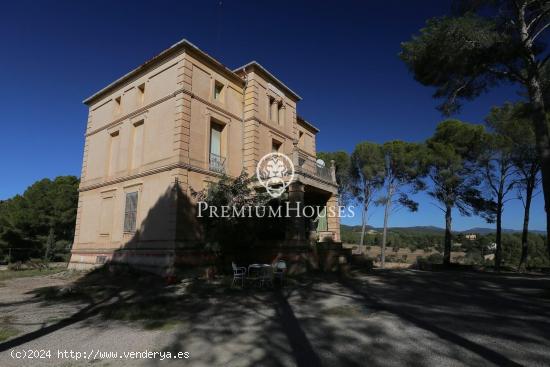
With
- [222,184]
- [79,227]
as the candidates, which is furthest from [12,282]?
[222,184]

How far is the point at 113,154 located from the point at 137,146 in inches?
77.4

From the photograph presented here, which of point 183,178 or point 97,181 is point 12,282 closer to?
point 97,181

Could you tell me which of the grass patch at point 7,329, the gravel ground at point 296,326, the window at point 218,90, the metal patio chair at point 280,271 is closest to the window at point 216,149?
the window at point 218,90

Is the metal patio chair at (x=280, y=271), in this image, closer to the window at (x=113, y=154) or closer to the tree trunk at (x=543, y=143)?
the tree trunk at (x=543, y=143)

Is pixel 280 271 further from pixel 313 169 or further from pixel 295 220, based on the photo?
pixel 313 169

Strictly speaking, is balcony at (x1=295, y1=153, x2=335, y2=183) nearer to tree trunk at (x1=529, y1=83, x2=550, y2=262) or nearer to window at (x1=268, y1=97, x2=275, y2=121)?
window at (x1=268, y1=97, x2=275, y2=121)

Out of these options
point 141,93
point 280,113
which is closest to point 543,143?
point 280,113

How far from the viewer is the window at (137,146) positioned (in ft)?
46.4

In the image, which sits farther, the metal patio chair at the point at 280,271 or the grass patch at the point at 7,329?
the metal patio chair at the point at 280,271

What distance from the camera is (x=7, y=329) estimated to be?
5.53 metres

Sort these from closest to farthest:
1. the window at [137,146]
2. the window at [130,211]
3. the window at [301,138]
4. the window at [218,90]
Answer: the window at [130,211] < the window at [137,146] < the window at [218,90] < the window at [301,138]

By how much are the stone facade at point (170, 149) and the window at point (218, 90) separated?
0.05 metres

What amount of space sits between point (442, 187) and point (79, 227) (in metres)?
20.5

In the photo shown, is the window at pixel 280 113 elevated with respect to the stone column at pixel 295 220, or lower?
elevated
